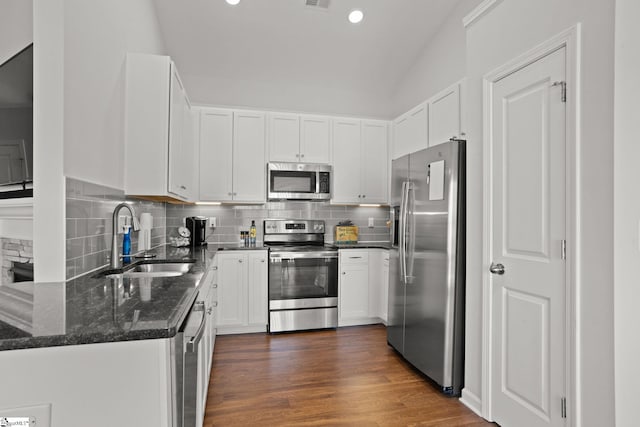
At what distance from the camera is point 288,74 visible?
421cm

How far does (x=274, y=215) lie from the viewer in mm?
4305

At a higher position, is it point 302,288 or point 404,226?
point 404,226

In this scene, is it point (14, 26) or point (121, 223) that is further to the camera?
point (121, 223)

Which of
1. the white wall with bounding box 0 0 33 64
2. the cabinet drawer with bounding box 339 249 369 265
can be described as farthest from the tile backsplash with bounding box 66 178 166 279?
the cabinet drawer with bounding box 339 249 369 265

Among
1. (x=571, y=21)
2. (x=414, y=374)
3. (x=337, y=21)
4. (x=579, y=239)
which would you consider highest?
(x=337, y=21)

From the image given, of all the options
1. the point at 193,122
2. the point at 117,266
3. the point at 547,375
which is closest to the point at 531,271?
the point at 547,375

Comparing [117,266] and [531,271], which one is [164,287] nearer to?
[117,266]

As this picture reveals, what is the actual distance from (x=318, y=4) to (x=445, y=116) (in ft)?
5.68

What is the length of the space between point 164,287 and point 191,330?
284 mm

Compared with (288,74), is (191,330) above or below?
below

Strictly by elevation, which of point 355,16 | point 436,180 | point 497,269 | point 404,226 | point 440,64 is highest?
point 355,16

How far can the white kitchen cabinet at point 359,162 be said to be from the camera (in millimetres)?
4207

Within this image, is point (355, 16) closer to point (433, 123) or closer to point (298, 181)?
point (433, 123)

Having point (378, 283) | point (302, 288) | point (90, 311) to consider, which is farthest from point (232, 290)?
point (90, 311)
